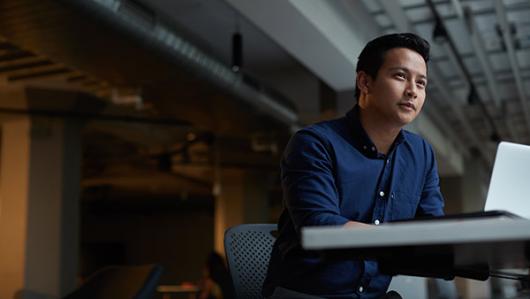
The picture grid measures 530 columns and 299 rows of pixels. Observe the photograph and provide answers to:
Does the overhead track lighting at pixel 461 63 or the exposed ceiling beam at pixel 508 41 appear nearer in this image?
the exposed ceiling beam at pixel 508 41

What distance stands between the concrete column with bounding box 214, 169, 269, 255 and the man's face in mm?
11139

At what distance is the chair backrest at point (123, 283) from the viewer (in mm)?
2236

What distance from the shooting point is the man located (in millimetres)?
1392

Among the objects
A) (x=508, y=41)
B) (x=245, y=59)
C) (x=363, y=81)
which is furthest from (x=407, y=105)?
(x=245, y=59)

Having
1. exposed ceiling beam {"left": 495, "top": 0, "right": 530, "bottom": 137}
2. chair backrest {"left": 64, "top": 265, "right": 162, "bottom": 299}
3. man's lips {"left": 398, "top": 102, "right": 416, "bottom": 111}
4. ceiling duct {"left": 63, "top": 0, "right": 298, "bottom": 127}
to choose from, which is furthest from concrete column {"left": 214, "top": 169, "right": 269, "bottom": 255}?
man's lips {"left": 398, "top": 102, "right": 416, "bottom": 111}

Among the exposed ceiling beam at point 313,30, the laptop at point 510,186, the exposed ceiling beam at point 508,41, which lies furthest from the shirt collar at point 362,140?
the exposed ceiling beam at point 508,41

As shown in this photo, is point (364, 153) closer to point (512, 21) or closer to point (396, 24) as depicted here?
point (396, 24)

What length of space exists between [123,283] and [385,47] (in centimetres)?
132

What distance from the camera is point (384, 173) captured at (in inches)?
59.1

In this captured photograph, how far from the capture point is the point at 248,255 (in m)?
1.83

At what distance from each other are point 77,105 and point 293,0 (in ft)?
14.1

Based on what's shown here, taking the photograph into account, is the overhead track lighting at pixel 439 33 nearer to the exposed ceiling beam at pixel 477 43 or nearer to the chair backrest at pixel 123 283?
the exposed ceiling beam at pixel 477 43

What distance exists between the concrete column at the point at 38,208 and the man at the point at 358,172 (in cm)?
698

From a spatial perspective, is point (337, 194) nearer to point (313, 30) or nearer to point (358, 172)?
point (358, 172)
